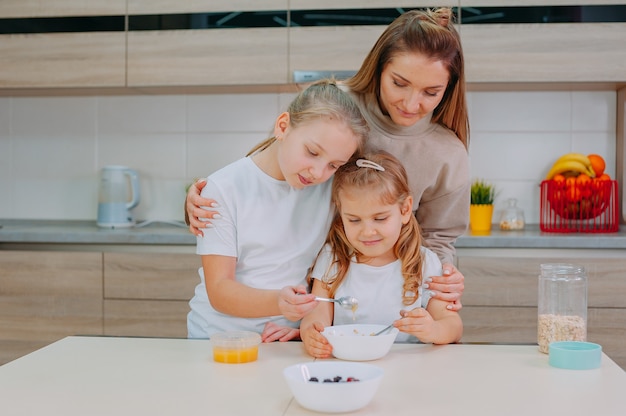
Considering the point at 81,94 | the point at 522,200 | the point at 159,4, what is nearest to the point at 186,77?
the point at 159,4

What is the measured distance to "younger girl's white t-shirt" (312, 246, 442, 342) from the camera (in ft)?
5.27

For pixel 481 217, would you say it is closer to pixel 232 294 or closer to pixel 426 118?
pixel 426 118

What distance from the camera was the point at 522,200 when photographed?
3.28m

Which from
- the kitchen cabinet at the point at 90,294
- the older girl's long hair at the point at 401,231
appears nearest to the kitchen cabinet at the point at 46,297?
the kitchen cabinet at the point at 90,294

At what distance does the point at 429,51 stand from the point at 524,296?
1444 millimetres

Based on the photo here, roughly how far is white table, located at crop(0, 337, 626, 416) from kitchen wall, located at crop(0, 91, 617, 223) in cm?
197

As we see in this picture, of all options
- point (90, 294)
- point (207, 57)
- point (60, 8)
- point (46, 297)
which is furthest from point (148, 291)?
point (60, 8)

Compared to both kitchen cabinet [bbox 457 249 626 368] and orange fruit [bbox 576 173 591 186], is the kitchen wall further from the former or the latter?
kitchen cabinet [bbox 457 249 626 368]

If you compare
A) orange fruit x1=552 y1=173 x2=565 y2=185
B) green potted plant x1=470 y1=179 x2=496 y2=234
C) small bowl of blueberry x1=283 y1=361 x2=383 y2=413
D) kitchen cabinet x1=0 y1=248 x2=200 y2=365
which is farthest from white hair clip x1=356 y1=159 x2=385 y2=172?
orange fruit x1=552 y1=173 x2=565 y2=185

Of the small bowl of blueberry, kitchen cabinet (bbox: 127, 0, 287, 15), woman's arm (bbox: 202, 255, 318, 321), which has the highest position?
kitchen cabinet (bbox: 127, 0, 287, 15)

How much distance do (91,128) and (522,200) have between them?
1972mm

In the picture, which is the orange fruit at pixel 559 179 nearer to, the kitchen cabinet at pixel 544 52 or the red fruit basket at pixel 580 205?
the red fruit basket at pixel 580 205

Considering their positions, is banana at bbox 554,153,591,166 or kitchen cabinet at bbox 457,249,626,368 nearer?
kitchen cabinet at bbox 457,249,626,368

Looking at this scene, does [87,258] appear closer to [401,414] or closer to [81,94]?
[81,94]
